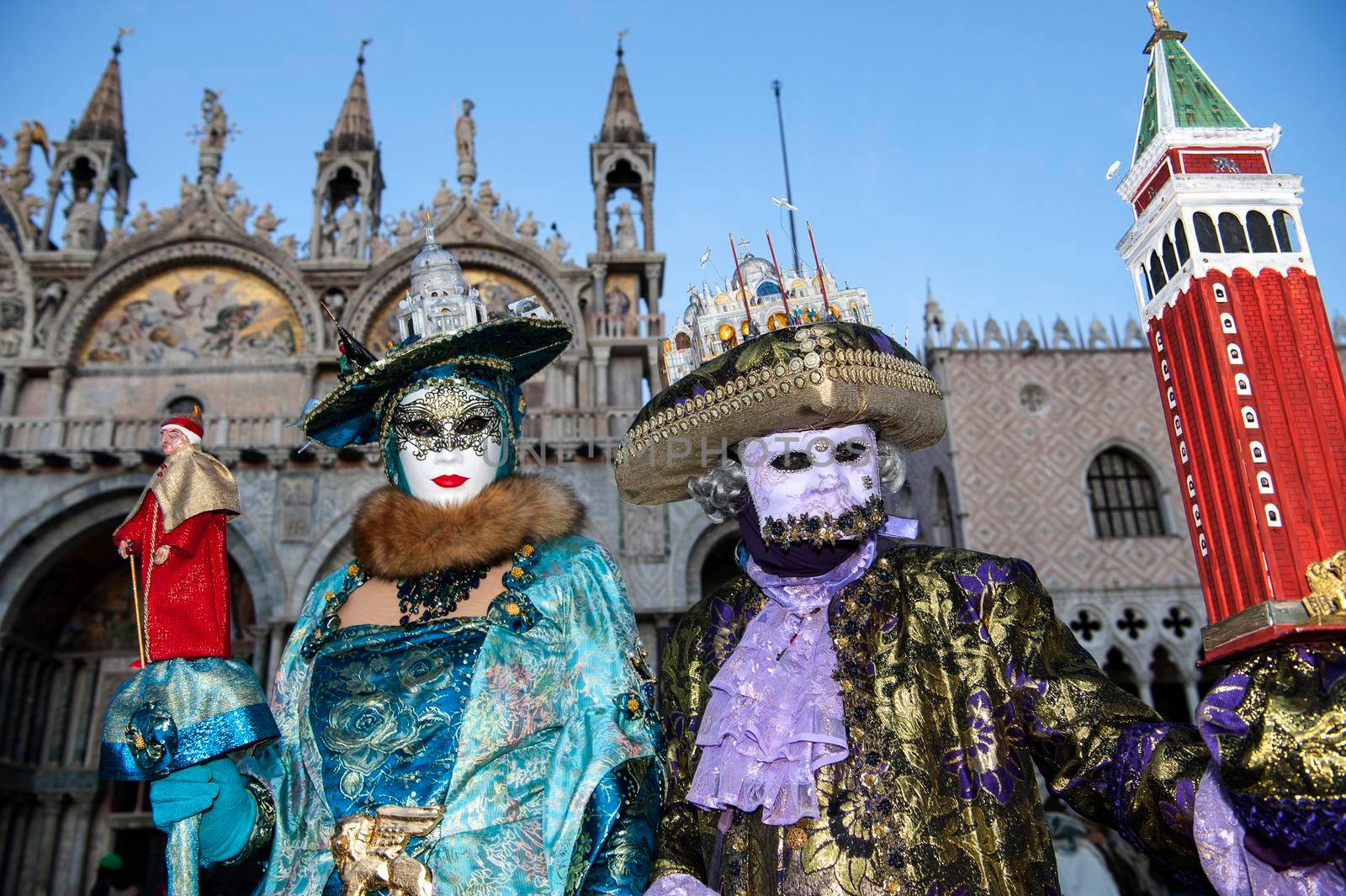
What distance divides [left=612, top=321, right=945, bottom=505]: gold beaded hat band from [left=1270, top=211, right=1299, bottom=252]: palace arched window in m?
13.0

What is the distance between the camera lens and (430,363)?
279cm

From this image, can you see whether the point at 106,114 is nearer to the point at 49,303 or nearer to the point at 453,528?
the point at 49,303

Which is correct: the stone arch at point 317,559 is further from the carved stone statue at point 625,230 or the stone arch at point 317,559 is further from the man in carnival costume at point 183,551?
the man in carnival costume at point 183,551

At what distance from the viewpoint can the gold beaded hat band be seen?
233 centimetres

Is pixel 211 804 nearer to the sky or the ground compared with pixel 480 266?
nearer to the ground

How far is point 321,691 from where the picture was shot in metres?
2.49

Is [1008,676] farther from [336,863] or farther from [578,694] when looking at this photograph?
[336,863]

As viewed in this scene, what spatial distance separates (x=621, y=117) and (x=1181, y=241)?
324 inches

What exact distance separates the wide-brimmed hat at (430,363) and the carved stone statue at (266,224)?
41.8 feet

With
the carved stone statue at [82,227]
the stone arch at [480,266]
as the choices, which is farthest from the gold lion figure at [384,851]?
the carved stone statue at [82,227]

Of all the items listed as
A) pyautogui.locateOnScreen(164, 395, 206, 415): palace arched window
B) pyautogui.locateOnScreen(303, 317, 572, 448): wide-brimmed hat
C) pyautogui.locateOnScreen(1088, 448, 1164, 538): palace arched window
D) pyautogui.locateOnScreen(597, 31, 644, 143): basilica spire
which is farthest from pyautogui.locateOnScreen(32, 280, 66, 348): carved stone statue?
pyautogui.locateOnScreen(1088, 448, 1164, 538): palace arched window

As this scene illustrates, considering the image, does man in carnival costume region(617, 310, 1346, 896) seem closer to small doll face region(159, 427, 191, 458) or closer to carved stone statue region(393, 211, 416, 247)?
small doll face region(159, 427, 191, 458)

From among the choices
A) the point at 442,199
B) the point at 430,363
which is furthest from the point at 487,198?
the point at 430,363

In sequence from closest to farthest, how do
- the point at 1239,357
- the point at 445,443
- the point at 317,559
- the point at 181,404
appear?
the point at 445,443 → the point at 317,559 → the point at 1239,357 → the point at 181,404
